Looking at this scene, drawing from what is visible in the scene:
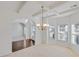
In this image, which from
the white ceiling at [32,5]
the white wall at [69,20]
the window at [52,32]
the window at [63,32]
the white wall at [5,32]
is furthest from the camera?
the window at [52,32]

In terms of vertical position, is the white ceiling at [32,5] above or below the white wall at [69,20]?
above

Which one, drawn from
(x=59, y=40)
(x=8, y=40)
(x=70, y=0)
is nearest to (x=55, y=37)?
(x=59, y=40)

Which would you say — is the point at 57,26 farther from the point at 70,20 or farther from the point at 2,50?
the point at 2,50

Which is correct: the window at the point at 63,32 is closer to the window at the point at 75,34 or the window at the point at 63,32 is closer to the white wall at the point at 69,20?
the white wall at the point at 69,20

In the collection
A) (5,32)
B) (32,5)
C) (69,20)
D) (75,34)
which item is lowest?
(75,34)

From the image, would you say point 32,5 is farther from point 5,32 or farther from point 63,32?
point 63,32

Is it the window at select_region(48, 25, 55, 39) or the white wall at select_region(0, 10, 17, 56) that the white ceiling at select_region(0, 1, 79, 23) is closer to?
the white wall at select_region(0, 10, 17, 56)

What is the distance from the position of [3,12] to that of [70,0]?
3.63 meters

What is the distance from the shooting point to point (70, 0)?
11.3 feet

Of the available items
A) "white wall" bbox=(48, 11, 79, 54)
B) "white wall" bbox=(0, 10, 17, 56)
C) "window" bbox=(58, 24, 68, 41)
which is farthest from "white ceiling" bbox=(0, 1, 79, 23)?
"window" bbox=(58, 24, 68, 41)

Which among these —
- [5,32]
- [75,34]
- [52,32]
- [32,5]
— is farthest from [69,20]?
[5,32]

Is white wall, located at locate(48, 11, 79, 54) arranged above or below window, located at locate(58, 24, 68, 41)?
above

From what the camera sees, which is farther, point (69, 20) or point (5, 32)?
point (69, 20)

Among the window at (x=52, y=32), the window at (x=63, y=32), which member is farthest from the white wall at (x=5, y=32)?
the window at (x=52, y=32)
